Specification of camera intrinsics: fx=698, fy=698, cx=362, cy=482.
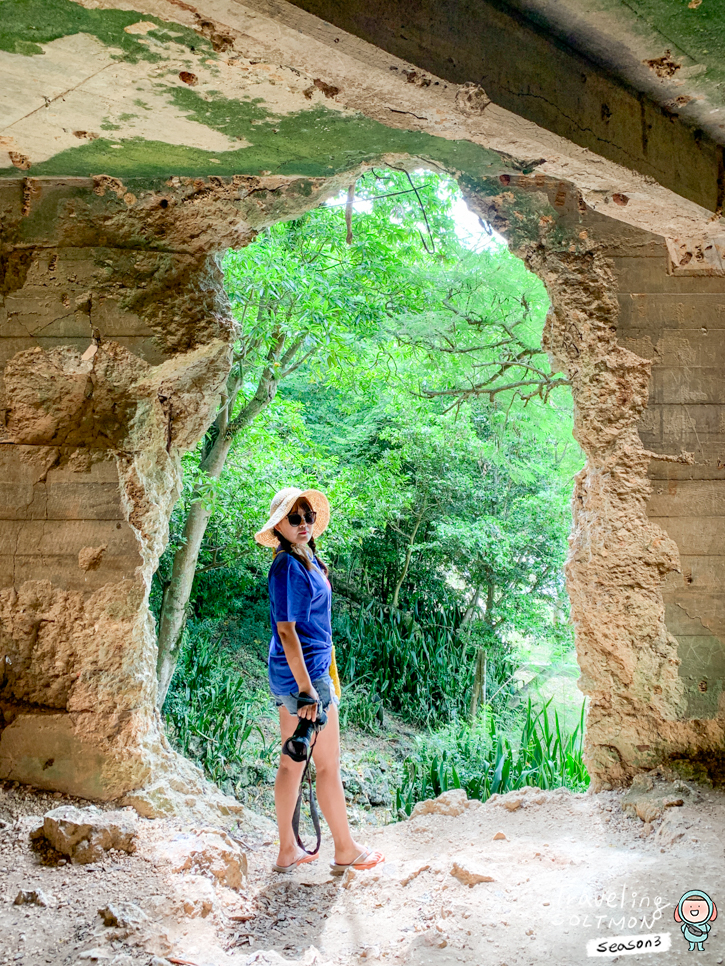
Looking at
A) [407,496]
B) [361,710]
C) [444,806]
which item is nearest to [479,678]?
[361,710]

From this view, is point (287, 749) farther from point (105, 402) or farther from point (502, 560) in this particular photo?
point (502, 560)

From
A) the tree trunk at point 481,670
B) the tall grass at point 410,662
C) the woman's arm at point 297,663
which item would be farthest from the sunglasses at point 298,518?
the tree trunk at point 481,670

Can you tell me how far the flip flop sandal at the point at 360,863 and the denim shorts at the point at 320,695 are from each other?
2.15ft

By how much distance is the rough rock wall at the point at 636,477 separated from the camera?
→ 277 centimetres

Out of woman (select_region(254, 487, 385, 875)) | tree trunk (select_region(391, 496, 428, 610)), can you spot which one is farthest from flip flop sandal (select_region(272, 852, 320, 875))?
tree trunk (select_region(391, 496, 428, 610))

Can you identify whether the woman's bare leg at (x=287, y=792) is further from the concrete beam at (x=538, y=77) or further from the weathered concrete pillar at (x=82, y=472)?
the concrete beam at (x=538, y=77)

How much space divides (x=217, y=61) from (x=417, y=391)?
15.3 ft

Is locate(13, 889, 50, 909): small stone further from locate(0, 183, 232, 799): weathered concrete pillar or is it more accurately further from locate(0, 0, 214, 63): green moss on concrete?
locate(0, 0, 214, 63): green moss on concrete

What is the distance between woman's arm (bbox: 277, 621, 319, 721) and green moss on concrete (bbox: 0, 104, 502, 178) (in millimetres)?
1783

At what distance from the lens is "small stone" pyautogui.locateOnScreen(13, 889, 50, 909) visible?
7.00 ft

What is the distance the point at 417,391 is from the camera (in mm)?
6582

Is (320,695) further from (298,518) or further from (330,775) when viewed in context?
(298,518)

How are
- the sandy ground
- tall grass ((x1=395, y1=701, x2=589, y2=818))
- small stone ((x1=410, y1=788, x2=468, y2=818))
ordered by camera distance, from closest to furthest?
the sandy ground → small stone ((x1=410, y1=788, x2=468, y2=818)) → tall grass ((x1=395, y1=701, x2=589, y2=818))

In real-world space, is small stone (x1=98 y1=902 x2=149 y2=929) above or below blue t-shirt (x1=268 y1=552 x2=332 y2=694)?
below
